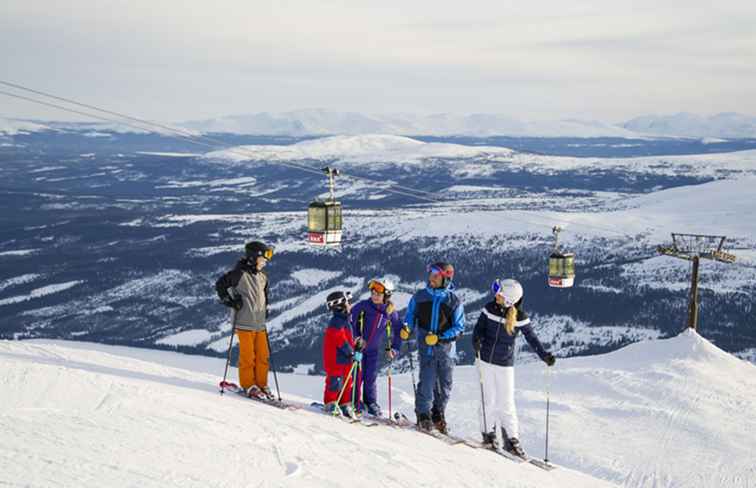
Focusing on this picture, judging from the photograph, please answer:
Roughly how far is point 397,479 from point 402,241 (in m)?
133

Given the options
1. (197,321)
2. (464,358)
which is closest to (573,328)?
(464,358)

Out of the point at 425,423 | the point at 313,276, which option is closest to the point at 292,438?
the point at 425,423

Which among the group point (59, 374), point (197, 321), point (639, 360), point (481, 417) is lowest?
point (197, 321)

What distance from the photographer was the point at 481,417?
28.3 ft

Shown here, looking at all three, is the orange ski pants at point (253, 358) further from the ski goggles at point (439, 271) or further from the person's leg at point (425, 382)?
the ski goggles at point (439, 271)

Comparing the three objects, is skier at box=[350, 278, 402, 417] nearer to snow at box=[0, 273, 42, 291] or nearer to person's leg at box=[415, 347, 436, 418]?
person's leg at box=[415, 347, 436, 418]

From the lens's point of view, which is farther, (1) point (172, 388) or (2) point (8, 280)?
(2) point (8, 280)

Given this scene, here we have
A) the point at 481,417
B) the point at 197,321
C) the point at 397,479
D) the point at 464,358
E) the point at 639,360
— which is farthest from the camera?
the point at 197,321

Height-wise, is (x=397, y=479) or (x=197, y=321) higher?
(x=397, y=479)

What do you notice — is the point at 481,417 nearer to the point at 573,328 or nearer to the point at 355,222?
the point at 573,328

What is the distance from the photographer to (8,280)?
118 meters

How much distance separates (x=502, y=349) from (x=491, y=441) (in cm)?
111

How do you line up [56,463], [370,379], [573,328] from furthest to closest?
[573,328]
[370,379]
[56,463]

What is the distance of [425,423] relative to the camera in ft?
29.0
